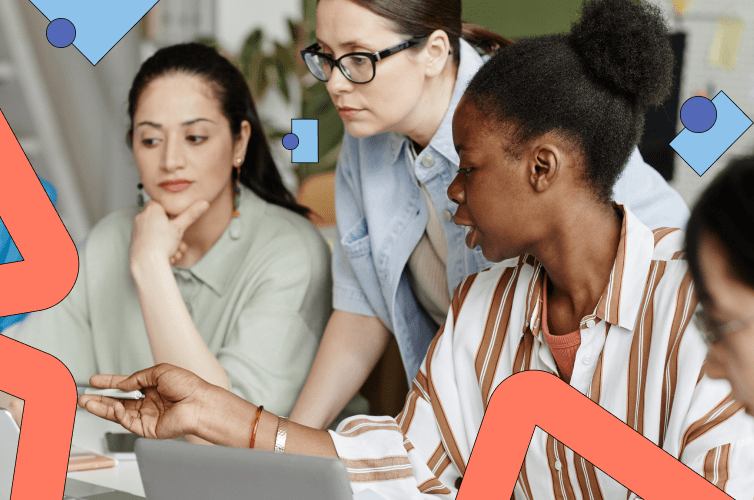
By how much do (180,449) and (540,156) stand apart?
580 mm

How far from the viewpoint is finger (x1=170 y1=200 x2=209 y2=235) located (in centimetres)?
161

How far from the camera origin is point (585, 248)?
104 centimetres

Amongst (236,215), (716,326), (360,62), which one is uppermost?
(360,62)

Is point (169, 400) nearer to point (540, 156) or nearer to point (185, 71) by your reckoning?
point (540, 156)

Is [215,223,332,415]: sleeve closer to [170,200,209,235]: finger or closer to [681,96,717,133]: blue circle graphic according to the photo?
[170,200,209,235]: finger

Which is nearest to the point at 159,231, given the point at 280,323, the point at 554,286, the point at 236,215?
the point at 236,215

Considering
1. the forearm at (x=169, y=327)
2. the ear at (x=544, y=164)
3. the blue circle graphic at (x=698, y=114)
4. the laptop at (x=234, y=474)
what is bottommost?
the laptop at (x=234, y=474)

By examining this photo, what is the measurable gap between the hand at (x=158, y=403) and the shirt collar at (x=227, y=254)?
1.83 feet

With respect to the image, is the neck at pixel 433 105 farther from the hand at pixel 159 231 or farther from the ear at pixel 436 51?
the hand at pixel 159 231

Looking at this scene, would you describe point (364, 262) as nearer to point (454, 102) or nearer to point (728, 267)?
point (454, 102)

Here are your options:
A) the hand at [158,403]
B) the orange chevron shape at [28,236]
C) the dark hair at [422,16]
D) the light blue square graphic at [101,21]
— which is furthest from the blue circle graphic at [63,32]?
the hand at [158,403]

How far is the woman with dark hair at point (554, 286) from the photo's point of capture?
3.24ft

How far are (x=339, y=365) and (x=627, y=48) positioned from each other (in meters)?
0.80

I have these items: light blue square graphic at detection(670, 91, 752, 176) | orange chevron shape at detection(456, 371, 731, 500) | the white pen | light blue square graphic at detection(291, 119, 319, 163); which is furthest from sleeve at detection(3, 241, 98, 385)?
light blue square graphic at detection(670, 91, 752, 176)
